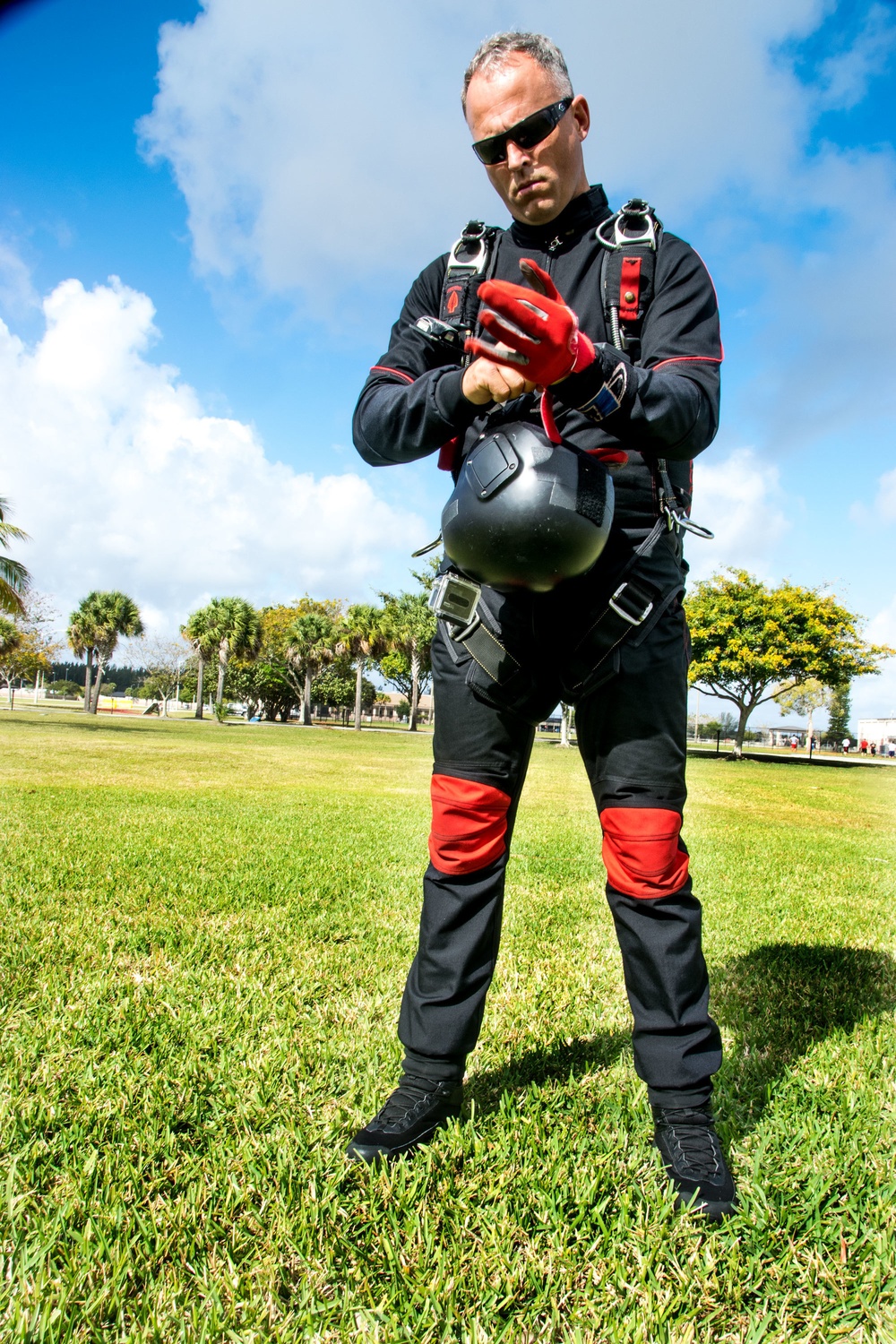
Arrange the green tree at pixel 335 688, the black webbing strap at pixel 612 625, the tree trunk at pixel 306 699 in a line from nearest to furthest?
the black webbing strap at pixel 612 625
the tree trunk at pixel 306 699
the green tree at pixel 335 688

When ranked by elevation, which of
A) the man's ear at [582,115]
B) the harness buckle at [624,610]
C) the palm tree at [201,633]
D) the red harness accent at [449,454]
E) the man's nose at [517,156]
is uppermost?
the palm tree at [201,633]

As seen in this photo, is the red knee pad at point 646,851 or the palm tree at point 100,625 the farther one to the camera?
the palm tree at point 100,625

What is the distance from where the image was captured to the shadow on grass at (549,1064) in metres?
2.25

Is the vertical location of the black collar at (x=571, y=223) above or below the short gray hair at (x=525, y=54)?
below

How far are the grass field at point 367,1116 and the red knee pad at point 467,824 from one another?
696 mm

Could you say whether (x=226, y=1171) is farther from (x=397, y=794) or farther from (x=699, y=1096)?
(x=397, y=794)

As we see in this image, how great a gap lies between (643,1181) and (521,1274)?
46 cm

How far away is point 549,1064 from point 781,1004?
1274 mm

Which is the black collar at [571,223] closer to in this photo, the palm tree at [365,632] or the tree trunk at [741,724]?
the tree trunk at [741,724]

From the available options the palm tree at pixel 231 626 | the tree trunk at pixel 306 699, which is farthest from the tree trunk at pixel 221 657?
the tree trunk at pixel 306 699

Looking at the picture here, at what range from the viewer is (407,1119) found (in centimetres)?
192

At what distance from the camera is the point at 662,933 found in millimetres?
1897

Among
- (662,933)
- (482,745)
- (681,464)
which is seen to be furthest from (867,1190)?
(681,464)

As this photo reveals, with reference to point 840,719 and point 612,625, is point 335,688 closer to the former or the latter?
point 840,719
